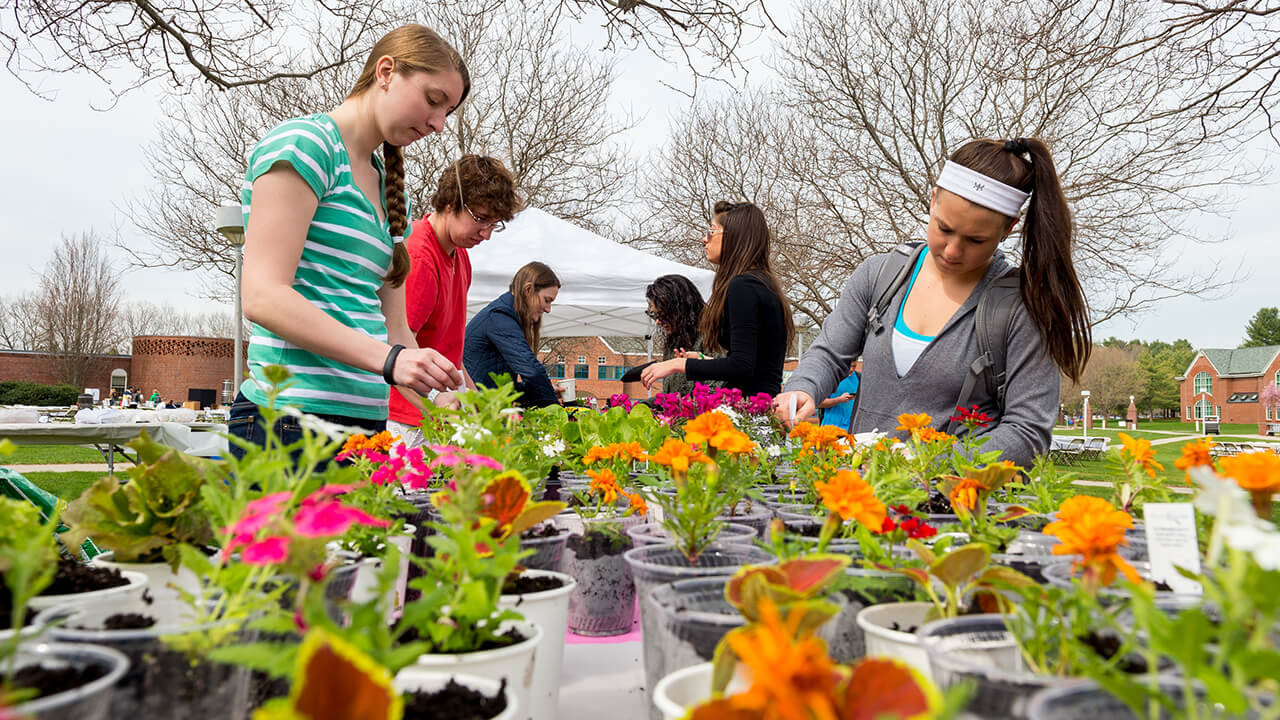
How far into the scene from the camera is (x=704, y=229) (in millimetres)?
13984

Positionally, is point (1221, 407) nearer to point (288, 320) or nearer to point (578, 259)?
point (578, 259)

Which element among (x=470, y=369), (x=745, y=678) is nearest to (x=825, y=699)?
(x=745, y=678)

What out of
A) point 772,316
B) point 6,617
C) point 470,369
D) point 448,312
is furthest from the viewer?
point 470,369

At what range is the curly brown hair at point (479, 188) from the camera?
261cm

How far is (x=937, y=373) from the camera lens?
2.12 meters

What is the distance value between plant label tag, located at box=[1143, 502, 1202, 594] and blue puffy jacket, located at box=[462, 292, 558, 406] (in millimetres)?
2662

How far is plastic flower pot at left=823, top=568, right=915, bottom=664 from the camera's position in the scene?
674 mm

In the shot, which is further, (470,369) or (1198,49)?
(1198,49)

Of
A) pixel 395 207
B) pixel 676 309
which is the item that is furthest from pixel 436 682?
pixel 676 309

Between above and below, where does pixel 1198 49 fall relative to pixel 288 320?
above

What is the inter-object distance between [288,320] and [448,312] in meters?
1.32

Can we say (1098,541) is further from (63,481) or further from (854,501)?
(63,481)

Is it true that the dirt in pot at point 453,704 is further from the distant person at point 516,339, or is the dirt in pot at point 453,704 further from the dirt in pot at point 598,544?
the distant person at point 516,339

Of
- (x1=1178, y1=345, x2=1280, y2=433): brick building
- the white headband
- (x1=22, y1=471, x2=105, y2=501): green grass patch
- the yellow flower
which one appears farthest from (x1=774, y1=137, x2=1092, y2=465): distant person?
(x1=1178, y1=345, x2=1280, y2=433): brick building
